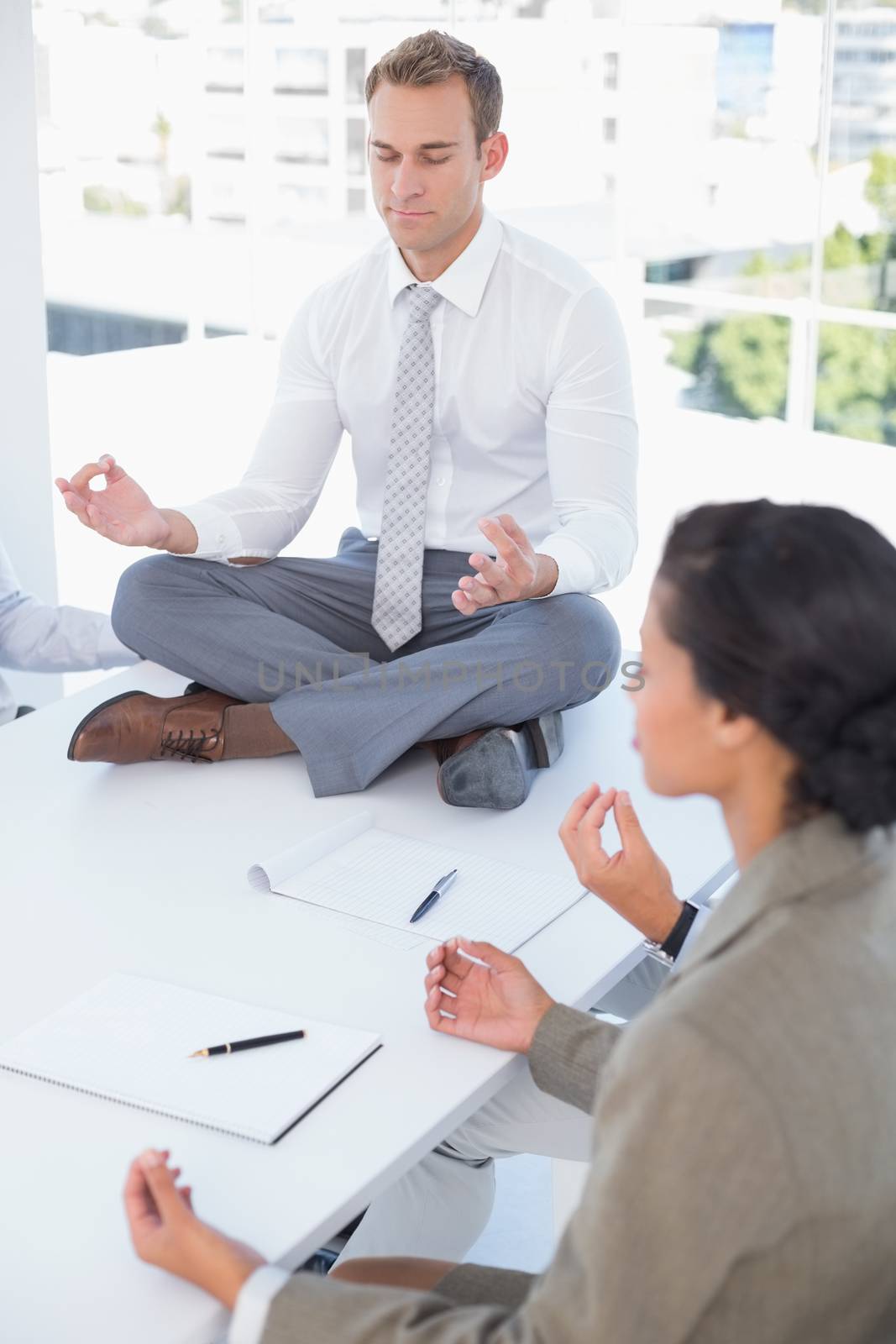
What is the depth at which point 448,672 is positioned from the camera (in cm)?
215

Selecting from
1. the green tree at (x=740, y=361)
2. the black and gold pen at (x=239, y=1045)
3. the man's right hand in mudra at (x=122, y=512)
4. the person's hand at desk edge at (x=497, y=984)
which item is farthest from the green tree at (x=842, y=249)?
the black and gold pen at (x=239, y=1045)

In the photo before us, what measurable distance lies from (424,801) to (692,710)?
3.74ft

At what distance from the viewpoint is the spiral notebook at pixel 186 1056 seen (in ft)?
4.23

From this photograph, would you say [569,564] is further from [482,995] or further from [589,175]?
[589,175]

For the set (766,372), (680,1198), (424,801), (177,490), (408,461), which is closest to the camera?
(680,1198)

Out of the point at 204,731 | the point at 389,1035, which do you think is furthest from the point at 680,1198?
the point at 204,731

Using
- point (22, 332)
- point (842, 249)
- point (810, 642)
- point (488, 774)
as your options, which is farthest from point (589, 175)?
point (810, 642)

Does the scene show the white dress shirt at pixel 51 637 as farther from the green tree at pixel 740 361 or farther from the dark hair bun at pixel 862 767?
the green tree at pixel 740 361

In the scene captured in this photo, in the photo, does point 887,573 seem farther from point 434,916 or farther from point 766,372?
point 766,372

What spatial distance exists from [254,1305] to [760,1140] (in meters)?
0.40

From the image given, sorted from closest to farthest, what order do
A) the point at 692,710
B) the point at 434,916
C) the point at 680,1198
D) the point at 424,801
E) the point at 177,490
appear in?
the point at 680,1198 → the point at 692,710 → the point at 434,916 → the point at 424,801 → the point at 177,490

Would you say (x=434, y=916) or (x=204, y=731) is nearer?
(x=434, y=916)

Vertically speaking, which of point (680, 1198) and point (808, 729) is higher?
point (808, 729)

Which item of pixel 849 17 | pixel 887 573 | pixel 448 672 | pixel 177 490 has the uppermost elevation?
pixel 849 17
